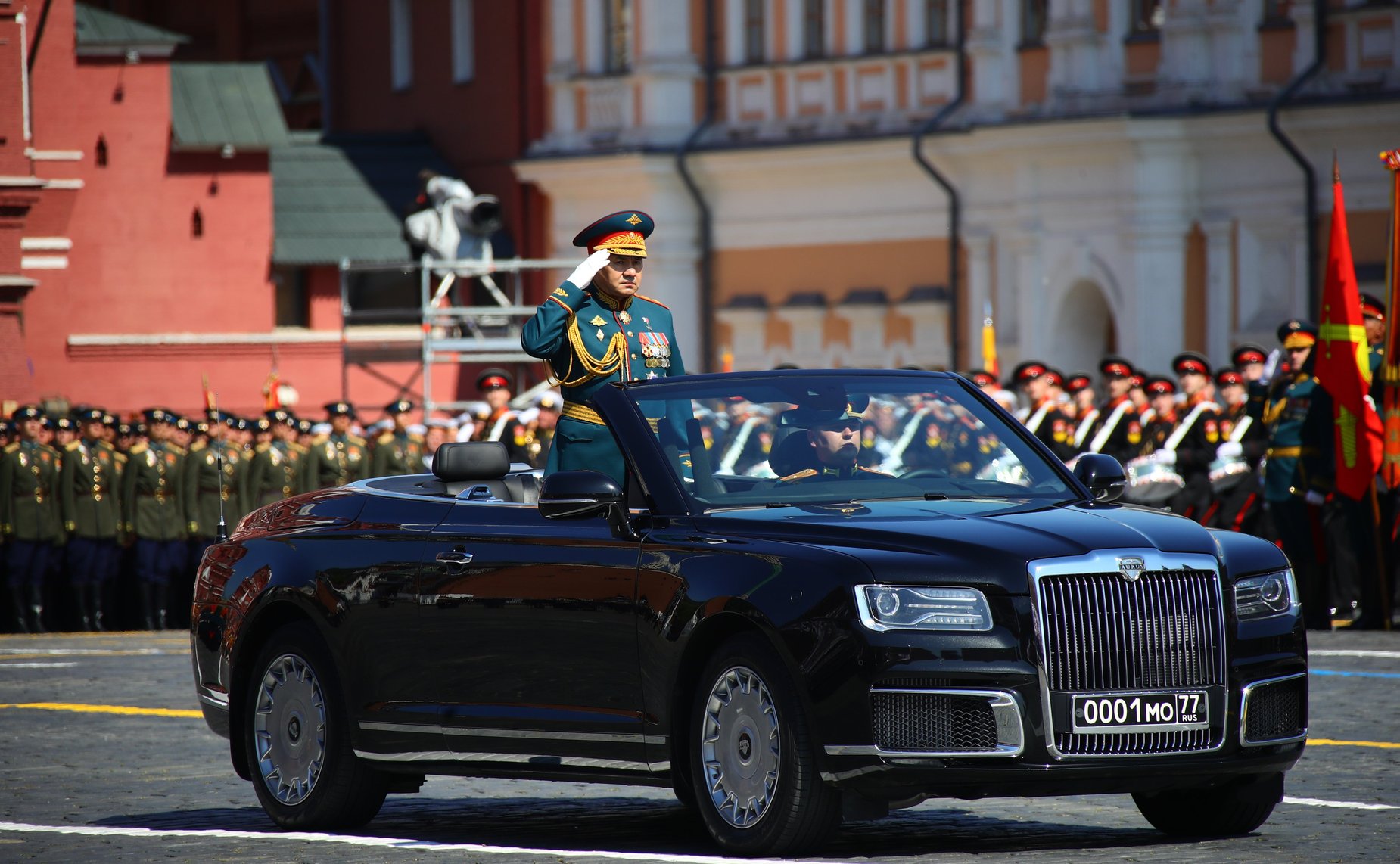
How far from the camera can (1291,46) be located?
3225 cm

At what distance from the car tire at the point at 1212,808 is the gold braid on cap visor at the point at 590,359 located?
2833 millimetres

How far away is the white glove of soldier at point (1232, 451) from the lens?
2220 cm

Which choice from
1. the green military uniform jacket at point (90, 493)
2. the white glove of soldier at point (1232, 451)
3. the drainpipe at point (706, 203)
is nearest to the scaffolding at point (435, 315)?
the drainpipe at point (706, 203)

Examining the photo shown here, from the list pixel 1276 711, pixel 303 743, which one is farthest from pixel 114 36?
pixel 1276 711

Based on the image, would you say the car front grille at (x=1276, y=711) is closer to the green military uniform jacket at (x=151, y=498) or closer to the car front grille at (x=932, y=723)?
the car front grille at (x=932, y=723)

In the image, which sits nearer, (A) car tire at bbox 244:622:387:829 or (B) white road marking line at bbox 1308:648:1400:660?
(A) car tire at bbox 244:622:387:829

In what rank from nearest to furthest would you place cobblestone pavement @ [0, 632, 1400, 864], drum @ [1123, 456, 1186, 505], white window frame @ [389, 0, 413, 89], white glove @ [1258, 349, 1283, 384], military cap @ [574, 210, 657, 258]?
cobblestone pavement @ [0, 632, 1400, 864], military cap @ [574, 210, 657, 258], drum @ [1123, 456, 1186, 505], white glove @ [1258, 349, 1283, 384], white window frame @ [389, 0, 413, 89]

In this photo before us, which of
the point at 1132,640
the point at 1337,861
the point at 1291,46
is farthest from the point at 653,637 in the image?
the point at 1291,46

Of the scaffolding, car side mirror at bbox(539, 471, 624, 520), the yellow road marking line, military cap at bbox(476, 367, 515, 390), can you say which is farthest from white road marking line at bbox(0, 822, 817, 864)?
the scaffolding

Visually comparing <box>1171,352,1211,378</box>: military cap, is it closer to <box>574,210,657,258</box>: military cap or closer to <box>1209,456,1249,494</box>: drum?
<box>1209,456,1249,494</box>: drum

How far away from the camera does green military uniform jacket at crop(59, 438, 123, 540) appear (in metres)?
26.7

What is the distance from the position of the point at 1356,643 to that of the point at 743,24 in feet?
75.6

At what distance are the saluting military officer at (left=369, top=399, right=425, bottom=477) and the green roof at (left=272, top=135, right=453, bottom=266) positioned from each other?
563 inches

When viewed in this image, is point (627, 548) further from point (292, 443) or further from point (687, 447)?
point (292, 443)
